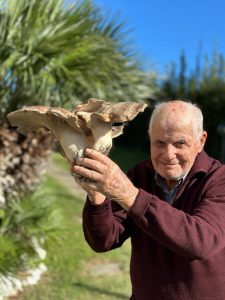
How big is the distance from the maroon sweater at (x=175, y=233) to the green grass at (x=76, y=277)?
2.93m

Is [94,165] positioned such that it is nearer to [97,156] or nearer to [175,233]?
[97,156]

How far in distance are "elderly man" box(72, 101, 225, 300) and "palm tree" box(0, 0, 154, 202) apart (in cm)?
315

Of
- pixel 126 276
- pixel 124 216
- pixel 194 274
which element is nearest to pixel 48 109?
pixel 124 216

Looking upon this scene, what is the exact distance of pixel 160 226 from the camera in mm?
1549

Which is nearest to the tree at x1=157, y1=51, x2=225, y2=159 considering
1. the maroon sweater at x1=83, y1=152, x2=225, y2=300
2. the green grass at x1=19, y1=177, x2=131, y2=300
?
the green grass at x1=19, y1=177, x2=131, y2=300

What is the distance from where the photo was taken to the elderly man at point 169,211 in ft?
5.07

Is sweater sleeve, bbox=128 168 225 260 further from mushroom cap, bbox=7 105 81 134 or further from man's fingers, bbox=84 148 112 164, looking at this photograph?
mushroom cap, bbox=7 105 81 134

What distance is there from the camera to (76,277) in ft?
18.1

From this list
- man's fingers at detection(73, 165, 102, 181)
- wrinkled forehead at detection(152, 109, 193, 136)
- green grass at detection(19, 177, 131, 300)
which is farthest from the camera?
green grass at detection(19, 177, 131, 300)

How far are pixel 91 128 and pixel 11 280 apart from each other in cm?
335

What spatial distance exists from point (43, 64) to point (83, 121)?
4174mm

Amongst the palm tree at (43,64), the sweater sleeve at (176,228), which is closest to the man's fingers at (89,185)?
the sweater sleeve at (176,228)

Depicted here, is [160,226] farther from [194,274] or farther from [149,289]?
[149,289]

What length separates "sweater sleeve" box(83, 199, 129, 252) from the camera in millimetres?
1859
